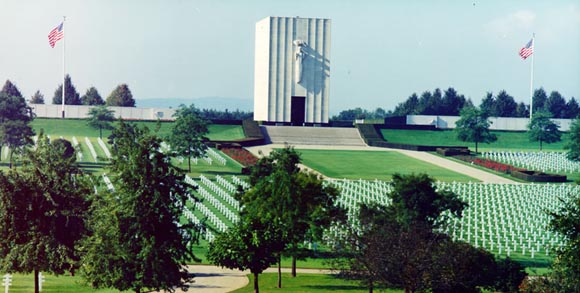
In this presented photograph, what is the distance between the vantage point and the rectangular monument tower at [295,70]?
107 metres

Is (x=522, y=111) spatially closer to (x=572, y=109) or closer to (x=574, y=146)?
(x=572, y=109)

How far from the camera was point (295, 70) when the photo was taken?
354 feet

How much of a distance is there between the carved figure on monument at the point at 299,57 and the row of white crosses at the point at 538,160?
23630mm

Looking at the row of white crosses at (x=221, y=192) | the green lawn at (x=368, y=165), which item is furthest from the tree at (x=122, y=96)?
the row of white crosses at (x=221, y=192)

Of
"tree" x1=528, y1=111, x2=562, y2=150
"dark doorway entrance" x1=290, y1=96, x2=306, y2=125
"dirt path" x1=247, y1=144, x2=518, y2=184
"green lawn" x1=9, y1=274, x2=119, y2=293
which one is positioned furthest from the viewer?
"dark doorway entrance" x1=290, y1=96, x2=306, y2=125

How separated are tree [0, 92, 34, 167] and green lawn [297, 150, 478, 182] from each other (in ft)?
75.7

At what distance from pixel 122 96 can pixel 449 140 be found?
204 feet

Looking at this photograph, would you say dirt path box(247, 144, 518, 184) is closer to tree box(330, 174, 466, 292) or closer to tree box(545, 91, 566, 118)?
tree box(330, 174, 466, 292)

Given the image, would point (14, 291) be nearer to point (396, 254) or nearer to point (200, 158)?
point (396, 254)

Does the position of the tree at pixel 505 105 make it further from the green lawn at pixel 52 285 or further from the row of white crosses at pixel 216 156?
the green lawn at pixel 52 285

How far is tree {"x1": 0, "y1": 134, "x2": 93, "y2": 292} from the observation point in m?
32.1

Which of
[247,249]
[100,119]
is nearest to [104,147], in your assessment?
[100,119]

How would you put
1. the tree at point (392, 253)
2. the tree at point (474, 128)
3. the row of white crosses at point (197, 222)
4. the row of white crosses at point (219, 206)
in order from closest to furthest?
the tree at point (392, 253)
the row of white crosses at point (197, 222)
the row of white crosses at point (219, 206)
the tree at point (474, 128)

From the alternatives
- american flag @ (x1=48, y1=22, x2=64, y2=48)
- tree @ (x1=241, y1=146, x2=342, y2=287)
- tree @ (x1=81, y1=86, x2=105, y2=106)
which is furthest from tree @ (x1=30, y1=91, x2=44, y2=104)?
tree @ (x1=241, y1=146, x2=342, y2=287)
